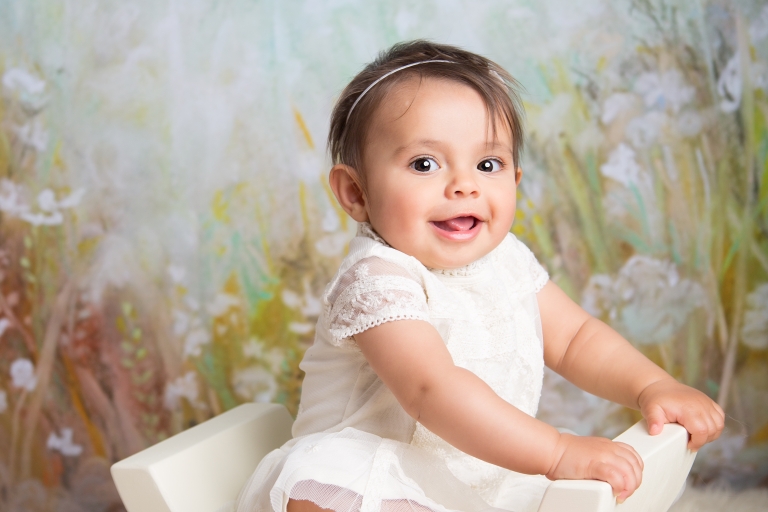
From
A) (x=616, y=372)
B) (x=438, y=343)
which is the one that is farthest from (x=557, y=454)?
(x=616, y=372)

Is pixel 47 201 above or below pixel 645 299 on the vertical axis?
above

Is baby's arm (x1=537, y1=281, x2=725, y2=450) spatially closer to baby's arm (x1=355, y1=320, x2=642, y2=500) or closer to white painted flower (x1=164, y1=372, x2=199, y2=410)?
baby's arm (x1=355, y1=320, x2=642, y2=500)

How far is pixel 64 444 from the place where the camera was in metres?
1.66

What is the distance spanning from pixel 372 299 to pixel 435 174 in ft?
0.51

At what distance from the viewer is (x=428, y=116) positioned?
87 centimetres

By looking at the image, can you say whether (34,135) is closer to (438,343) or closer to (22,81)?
(22,81)

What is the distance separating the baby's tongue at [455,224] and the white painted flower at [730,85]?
767 mm

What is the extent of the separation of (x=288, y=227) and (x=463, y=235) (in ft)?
2.32

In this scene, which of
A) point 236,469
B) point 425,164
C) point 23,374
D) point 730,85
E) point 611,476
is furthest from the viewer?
point 23,374

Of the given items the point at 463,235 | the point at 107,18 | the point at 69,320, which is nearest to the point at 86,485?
the point at 69,320

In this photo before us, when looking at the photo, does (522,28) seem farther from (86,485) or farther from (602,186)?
(86,485)

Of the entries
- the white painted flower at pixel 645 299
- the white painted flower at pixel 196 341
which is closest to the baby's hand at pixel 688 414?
the white painted flower at pixel 645 299

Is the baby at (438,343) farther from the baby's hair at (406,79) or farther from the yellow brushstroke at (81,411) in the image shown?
the yellow brushstroke at (81,411)

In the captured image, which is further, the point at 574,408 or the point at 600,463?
the point at 574,408
